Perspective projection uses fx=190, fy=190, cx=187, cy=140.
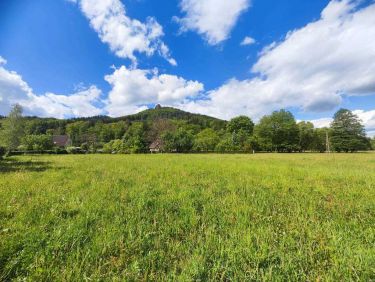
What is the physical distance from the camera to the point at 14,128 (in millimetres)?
44031

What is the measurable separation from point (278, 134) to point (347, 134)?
2110 centimetres

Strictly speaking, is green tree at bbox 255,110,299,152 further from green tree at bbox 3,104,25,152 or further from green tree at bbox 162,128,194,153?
green tree at bbox 3,104,25,152

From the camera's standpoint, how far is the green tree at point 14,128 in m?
43.0

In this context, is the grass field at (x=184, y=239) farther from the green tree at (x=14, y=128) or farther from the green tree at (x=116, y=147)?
the green tree at (x=116, y=147)

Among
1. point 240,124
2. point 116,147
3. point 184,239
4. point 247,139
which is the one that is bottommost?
point 184,239

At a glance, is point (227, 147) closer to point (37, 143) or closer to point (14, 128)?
point (37, 143)

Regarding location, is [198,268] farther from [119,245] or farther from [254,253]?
[119,245]

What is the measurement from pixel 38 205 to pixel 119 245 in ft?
9.85

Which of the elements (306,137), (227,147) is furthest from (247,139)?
(306,137)

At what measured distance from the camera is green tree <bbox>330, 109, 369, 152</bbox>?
208ft

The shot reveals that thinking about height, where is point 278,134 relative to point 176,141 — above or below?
above

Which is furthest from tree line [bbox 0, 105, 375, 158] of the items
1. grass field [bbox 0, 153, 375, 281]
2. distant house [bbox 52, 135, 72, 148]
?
grass field [bbox 0, 153, 375, 281]

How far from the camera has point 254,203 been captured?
16.4 feet

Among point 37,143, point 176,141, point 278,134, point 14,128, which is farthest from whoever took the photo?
point 278,134
